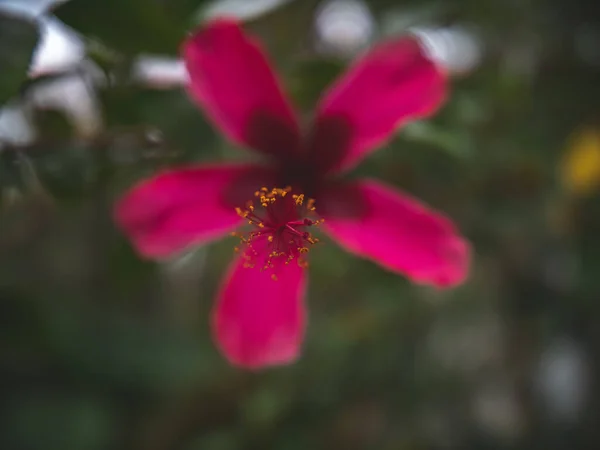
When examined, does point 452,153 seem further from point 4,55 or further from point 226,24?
point 4,55

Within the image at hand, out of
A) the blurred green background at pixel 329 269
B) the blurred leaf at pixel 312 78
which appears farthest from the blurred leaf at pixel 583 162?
the blurred leaf at pixel 312 78

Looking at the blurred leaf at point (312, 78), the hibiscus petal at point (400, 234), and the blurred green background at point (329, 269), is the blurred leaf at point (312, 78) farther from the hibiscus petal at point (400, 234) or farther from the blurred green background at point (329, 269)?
the hibiscus petal at point (400, 234)

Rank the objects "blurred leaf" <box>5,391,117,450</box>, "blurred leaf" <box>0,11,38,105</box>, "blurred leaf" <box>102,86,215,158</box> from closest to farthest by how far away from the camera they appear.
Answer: "blurred leaf" <box>0,11,38,105</box>, "blurred leaf" <box>102,86,215,158</box>, "blurred leaf" <box>5,391,117,450</box>

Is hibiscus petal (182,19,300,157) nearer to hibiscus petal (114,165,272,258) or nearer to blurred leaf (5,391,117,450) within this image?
hibiscus petal (114,165,272,258)

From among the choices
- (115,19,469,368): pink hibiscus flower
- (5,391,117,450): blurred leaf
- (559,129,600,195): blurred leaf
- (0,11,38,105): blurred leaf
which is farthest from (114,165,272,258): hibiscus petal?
(559,129,600,195): blurred leaf

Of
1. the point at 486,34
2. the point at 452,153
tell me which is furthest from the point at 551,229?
the point at 452,153

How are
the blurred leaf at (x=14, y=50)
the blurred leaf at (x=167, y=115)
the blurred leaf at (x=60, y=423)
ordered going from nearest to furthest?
the blurred leaf at (x=14, y=50)
the blurred leaf at (x=167, y=115)
the blurred leaf at (x=60, y=423)

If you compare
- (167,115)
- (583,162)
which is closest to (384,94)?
(167,115)
